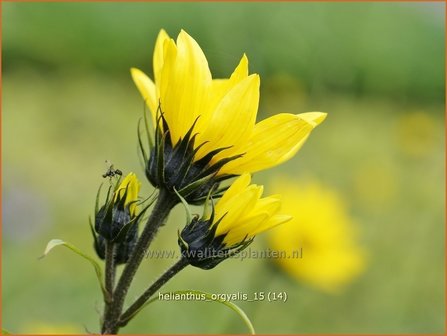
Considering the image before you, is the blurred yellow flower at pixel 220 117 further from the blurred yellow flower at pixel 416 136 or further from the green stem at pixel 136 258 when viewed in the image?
the blurred yellow flower at pixel 416 136

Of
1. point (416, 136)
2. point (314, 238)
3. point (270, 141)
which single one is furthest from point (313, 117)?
point (416, 136)

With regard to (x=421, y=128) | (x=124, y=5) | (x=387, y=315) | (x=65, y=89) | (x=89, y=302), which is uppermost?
(x=124, y=5)

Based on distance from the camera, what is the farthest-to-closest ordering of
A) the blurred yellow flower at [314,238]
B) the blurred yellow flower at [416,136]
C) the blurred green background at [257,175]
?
the blurred yellow flower at [416,136] → the blurred green background at [257,175] → the blurred yellow flower at [314,238]

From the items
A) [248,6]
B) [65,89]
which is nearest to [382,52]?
[248,6]

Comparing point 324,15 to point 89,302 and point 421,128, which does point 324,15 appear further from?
point 89,302

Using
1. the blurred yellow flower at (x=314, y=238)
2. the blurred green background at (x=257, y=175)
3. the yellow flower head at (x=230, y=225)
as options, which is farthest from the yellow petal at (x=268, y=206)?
the blurred yellow flower at (x=314, y=238)

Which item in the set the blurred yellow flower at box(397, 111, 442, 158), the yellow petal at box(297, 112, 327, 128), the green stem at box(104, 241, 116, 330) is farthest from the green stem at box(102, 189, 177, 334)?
the blurred yellow flower at box(397, 111, 442, 158)
